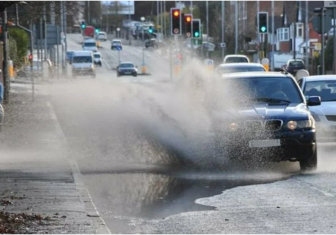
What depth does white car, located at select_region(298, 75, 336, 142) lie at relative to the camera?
21.0 m

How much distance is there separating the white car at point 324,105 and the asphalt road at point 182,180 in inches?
26.9

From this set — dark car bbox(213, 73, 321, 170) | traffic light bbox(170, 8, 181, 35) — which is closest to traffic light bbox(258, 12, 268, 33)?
traffic light bbox(170, 8, 181, 35)

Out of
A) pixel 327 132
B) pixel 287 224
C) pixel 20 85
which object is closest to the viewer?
pixel 287 224

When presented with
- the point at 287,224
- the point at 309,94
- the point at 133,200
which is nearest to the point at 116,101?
the point at 309,94

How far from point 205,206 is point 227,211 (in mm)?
562

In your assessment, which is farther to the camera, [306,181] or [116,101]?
[116,101]

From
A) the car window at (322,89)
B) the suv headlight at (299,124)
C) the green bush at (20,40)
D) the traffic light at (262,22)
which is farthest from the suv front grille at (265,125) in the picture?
the green bush at (20,40)

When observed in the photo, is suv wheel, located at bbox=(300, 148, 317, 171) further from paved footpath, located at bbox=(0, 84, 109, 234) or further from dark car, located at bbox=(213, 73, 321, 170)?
paved footpath, located at bbox=(0, 84, 109, 234)

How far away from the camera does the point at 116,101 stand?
32.6 metres

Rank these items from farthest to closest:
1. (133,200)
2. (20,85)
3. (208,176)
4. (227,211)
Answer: (20,85) → (208,176) → (133,200) → (227,211)

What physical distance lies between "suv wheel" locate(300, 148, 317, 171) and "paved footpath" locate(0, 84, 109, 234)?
146 inches

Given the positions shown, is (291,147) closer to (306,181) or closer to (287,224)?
(306,181)

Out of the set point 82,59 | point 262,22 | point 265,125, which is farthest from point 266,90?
point 82,59

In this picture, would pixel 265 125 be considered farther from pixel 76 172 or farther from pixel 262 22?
pixel 262 22
